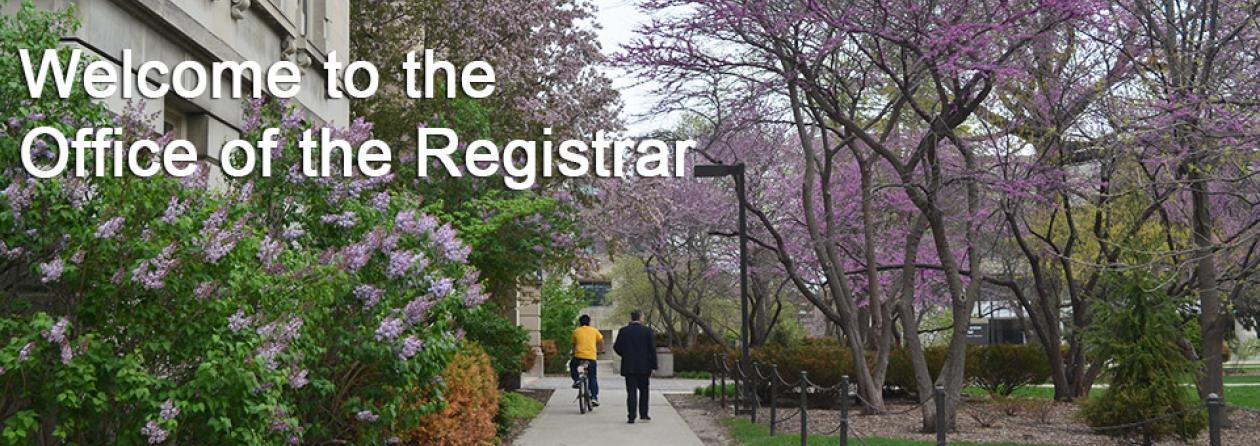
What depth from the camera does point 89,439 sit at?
737 centimetres

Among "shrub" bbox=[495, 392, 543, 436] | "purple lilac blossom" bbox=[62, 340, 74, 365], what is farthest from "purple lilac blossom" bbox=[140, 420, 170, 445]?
"shrub" bbox=[495, 392, 543, 436]

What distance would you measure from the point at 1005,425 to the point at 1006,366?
8.84 metres

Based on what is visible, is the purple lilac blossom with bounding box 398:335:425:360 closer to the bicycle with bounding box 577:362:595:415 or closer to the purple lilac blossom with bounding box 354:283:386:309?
the purple lilac blossom with bounding box 354:283:386:309

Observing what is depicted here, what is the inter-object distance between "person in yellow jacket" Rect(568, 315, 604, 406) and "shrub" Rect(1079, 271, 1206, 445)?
9.25 metres

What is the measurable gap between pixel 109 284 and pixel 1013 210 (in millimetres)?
17055

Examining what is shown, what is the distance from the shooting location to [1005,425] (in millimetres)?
19328

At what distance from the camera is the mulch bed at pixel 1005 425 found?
1720cm

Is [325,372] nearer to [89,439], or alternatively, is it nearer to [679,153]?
[89,439]

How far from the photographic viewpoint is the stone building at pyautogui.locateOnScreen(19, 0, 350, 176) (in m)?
10.2

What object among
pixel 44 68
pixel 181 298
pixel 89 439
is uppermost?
pixel 44 68

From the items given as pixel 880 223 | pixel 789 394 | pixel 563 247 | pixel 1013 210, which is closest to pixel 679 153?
pixel 563 247

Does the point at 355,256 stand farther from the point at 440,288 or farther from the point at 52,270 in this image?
the point at 52,270

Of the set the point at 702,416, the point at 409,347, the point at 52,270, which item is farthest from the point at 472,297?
the point at 702,416

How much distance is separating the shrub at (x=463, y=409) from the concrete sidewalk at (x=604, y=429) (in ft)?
8.47
